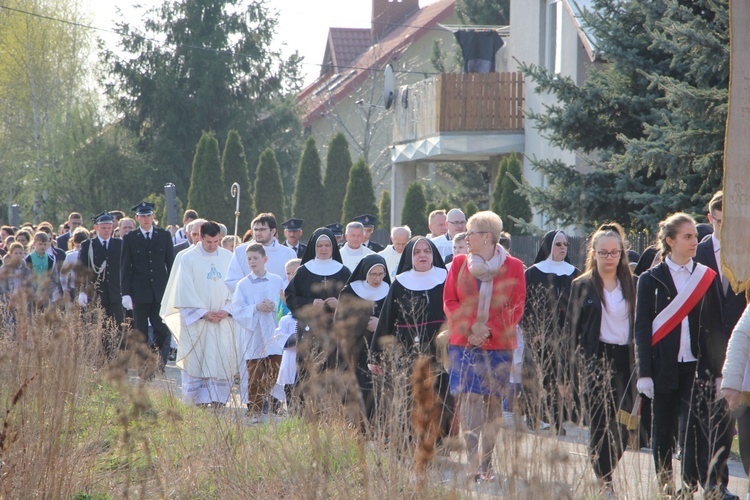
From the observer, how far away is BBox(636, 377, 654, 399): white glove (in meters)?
6.66

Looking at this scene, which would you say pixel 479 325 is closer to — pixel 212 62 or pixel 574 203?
pixel 574 203

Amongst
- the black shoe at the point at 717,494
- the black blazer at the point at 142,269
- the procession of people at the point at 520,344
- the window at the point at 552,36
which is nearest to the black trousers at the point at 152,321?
the black blazer at the point at 142,269

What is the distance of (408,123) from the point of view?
28.7m

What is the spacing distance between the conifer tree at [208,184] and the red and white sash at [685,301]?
32.3m

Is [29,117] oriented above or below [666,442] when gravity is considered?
above

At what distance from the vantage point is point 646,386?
6660 mm

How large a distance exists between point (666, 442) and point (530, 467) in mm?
2496

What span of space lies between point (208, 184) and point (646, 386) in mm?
32554

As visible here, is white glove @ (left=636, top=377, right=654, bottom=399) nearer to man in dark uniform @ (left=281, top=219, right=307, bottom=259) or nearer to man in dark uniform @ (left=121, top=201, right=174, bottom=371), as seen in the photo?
man in dark uniform @ (left=281, top=219, right=307, bottom=259)

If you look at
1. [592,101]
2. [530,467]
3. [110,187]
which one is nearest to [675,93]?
→ [592,101]

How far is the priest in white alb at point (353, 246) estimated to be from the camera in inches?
516

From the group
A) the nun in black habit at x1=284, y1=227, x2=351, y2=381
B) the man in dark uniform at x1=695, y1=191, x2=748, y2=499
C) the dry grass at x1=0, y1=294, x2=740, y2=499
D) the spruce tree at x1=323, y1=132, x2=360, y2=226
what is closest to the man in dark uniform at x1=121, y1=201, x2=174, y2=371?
the nun in black habit at x1=284, y1=227, x2=351, y2=381

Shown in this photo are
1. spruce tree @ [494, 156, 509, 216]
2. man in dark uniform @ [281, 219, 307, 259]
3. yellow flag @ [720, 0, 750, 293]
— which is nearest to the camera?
yellow flag @ [720, 0, 750, 293]

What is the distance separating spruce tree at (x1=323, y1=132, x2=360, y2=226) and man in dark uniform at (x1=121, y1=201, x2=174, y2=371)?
2170 cm
